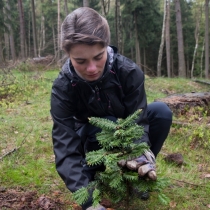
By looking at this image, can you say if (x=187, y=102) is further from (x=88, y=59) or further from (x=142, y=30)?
(x=142, y=30)

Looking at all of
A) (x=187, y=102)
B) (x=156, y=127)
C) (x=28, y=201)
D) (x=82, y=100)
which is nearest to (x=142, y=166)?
(x=82, y=100)

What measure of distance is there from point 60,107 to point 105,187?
0.62 meters

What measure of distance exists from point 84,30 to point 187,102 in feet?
12.6

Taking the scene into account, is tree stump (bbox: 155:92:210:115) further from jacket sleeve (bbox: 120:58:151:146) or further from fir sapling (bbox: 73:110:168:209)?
fir sapling (bbox: 73:110:168:209)

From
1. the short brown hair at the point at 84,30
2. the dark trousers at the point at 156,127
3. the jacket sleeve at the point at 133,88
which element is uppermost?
the short brown hair at the point at 84,30

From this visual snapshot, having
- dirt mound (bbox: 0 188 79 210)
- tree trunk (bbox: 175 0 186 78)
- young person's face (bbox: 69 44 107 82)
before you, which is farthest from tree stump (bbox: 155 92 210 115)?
tree trunk (bbox: 175 0 186 78)

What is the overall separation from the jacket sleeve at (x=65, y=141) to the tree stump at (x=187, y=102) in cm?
325

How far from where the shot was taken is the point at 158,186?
1.60m

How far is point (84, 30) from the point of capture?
1755 millimetres

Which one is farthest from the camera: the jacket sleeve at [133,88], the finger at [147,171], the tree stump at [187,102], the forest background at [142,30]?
the forest background at [142,30]

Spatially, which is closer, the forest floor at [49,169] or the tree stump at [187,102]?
the forest floor at [49,169]

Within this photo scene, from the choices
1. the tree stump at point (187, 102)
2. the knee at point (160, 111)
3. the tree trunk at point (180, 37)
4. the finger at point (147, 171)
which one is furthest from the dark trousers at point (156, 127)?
the tree trunk at point (180, 37)

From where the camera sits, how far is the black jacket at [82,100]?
6.36ft

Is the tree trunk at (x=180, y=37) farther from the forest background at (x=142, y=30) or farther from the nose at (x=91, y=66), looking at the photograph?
the nose at (x=91, y=66)
